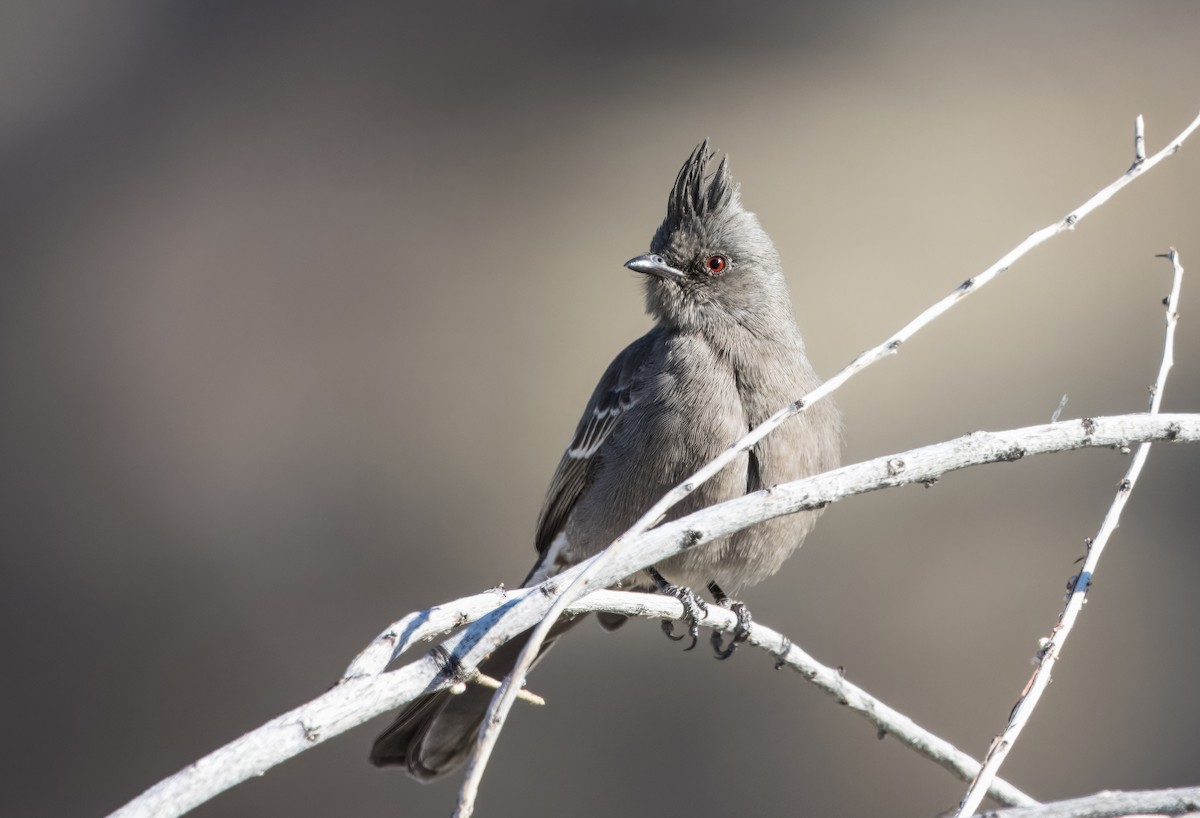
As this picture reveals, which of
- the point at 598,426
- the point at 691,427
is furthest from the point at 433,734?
the point at 691,427

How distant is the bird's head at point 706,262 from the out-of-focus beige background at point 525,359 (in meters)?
4.60

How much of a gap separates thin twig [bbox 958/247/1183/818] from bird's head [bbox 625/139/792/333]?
2.41 m

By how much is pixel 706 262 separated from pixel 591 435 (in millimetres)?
1057

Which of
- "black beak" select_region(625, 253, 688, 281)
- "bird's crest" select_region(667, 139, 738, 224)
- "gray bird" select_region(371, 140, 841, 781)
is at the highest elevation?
"bird's crest" select_region(667, 139, 738, 224)

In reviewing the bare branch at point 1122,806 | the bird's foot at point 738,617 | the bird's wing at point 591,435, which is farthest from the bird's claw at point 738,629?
the bare branch at point 1122,806

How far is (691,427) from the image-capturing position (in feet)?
18.3

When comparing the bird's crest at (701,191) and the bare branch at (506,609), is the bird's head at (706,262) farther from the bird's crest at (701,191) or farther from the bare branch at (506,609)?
the bare branch at (506,609)

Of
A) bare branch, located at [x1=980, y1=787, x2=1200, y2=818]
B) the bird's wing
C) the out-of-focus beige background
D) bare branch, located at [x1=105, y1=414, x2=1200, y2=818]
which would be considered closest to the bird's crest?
the bird's wing

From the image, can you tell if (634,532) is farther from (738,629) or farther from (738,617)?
(738,617)

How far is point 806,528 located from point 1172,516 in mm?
6268

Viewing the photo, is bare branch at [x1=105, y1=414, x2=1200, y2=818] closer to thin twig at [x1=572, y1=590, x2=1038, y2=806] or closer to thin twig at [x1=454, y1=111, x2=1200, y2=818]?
thin twig at [x1=454, y1=111, x2=1200, y2=818]

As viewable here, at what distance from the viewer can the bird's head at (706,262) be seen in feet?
20.0

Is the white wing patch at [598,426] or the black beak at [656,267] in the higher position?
the black beak at [656,267]

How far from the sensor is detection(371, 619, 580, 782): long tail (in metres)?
5.59
